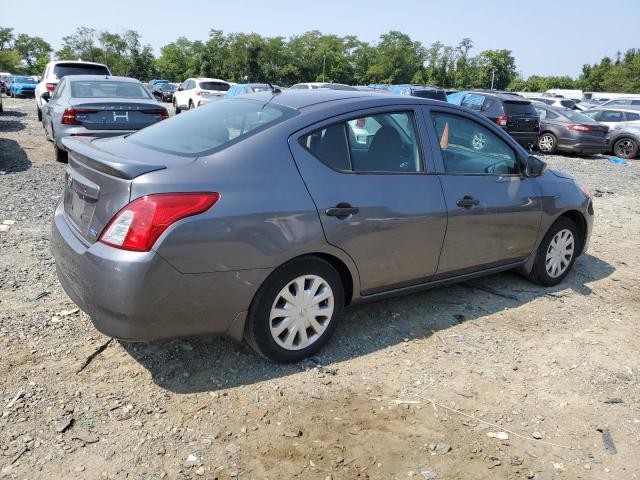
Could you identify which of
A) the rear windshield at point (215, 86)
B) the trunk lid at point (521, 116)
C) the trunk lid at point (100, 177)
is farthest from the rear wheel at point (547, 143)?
the trunk lid at point (100, 177)

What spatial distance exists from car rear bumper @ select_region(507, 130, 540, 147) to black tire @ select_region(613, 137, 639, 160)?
3.20 metres

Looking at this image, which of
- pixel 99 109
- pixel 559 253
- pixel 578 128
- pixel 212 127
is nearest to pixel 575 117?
pixel 578 128

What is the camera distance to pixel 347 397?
10.5 feet

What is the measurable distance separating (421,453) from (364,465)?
0.32 meters

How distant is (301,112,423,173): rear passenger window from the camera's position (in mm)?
3441

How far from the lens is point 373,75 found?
9456 centimetres

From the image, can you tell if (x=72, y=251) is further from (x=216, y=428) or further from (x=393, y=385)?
(x=393, y=385)

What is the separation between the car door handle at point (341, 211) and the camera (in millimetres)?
3330

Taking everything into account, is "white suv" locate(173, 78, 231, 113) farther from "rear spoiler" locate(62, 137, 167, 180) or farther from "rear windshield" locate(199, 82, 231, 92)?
"rear spoiler" locate(62, 137, 167, 180)

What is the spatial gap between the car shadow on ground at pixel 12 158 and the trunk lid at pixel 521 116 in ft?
39.8

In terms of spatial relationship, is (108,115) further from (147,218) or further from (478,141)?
(147,218)

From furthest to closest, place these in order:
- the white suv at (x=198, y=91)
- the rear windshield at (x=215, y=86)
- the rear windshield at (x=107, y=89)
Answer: the rear windshield at (x=215, y=86)
the white suv at (x=198, y=91)
the rear windshield at (x=107, y=89)

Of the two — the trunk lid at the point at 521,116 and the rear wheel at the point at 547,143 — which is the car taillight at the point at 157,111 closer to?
the trunk lid at the point at 521,116

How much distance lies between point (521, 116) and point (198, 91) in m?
14.1
